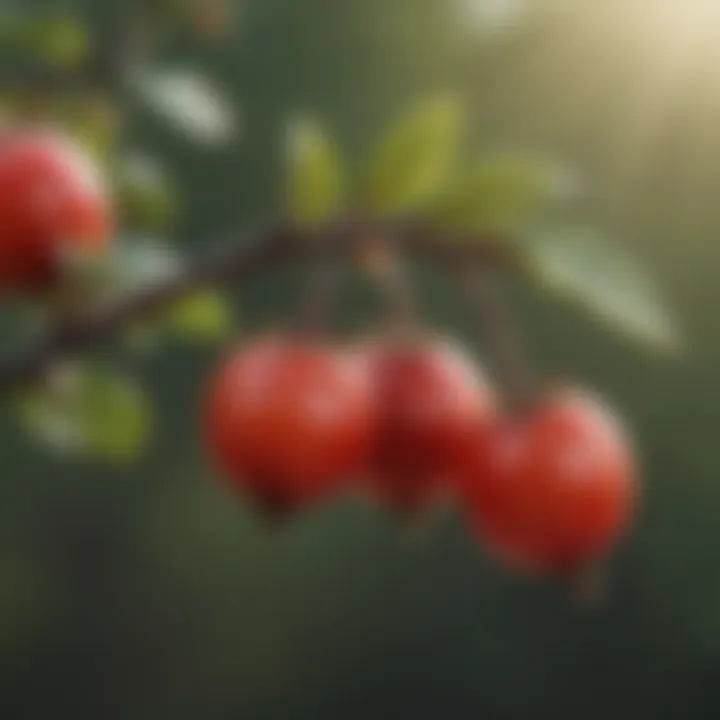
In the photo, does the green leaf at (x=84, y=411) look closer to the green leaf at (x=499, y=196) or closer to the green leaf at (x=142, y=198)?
the green leaf at (x=142, y=198)

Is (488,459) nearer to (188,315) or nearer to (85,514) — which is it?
(188,315)

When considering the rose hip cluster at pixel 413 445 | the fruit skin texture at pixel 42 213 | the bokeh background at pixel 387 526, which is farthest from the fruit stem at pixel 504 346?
the bokeh background at pixel 387 526

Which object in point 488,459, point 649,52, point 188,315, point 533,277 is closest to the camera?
point 533,277

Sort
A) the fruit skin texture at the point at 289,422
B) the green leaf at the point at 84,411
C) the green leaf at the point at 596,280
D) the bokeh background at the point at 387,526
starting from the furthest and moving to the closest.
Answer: the bokeh background at the point at 387,526, the green leaf at the point at 84,411, the fruit skin texture at the point at 289,422, the green leaf at the point at 596,280

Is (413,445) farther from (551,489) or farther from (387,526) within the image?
(387,526)

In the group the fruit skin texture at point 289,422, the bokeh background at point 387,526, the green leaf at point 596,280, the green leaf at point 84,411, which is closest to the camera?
the green leaf at point 596,280

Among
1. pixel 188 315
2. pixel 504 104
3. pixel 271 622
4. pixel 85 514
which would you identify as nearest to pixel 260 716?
pixel 271 622

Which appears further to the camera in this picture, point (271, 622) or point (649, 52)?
point (271, 622)
